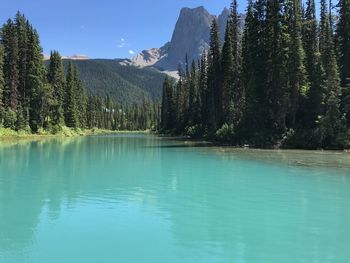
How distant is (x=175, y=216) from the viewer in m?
16.2

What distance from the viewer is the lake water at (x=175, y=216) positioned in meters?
11.8

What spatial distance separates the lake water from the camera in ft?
38.6

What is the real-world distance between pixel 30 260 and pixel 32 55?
275 feet

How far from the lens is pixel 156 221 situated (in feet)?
50.6

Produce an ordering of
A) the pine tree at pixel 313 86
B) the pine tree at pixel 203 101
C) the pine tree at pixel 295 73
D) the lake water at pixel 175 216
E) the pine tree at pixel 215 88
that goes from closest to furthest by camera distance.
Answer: the lake water at pixel 175 216 → the pine tree at pixel 313 86 → the pine tree at pixel 295 73 → the pine tree at pixel 215 88 → the pine tree at pixel 203 101

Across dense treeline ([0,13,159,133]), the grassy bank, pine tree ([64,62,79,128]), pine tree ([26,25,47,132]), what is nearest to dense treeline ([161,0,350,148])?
the grassy bank

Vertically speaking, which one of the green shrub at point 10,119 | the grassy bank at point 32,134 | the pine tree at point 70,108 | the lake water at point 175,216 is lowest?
the lake water at point 175,216

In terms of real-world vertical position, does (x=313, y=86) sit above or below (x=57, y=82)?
below

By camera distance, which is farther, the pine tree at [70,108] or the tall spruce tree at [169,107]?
the tall spruce tree at [169,107]

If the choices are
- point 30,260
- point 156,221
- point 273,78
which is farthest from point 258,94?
point 30,260

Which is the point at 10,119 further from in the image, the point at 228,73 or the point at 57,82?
the point at 228,73

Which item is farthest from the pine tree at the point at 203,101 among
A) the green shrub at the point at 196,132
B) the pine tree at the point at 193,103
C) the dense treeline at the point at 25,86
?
the dense treeline at the point at 25,86

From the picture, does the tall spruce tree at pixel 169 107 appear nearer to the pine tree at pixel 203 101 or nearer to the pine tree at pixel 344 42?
Answer: the pine tree at pixel 203 101

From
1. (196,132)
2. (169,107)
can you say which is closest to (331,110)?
(196,132)
